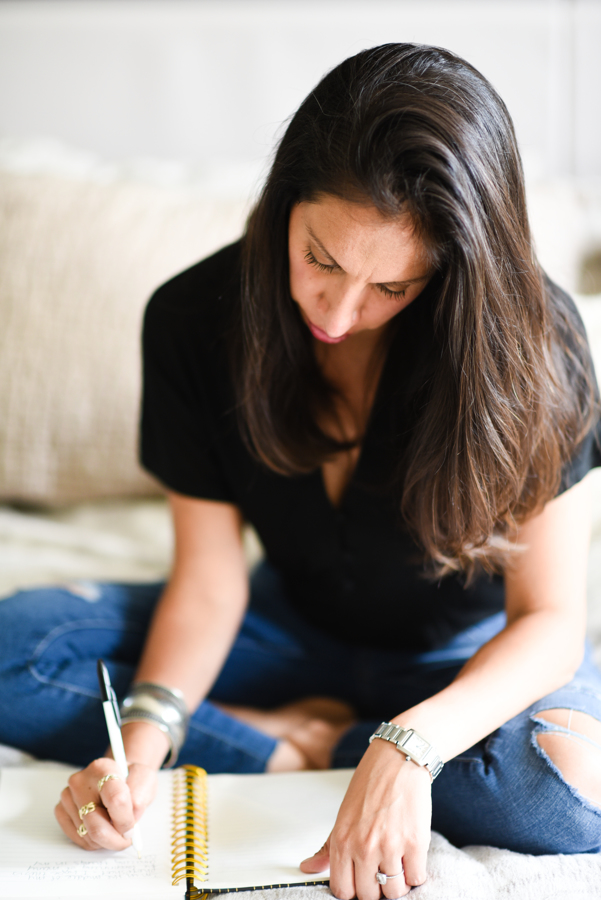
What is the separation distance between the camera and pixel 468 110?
566 millimetres

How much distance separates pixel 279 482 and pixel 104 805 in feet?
1.20

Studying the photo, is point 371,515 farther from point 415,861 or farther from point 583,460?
point 415,861

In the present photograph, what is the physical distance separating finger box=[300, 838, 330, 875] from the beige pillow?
0.70m

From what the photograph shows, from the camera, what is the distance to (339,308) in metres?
0.63

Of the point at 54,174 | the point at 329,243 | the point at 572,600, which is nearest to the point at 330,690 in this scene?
the point at 572,600

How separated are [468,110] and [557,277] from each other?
1.89 ft

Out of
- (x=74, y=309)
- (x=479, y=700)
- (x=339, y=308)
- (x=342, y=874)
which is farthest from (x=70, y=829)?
(x=74, y=309)

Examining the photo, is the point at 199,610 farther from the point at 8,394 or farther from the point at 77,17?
the point at 77,17

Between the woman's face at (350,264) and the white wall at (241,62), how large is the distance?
2.92ft

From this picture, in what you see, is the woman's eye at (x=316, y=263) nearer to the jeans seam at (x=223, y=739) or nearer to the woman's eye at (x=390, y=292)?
the woman's eye at (x=390, y=292)

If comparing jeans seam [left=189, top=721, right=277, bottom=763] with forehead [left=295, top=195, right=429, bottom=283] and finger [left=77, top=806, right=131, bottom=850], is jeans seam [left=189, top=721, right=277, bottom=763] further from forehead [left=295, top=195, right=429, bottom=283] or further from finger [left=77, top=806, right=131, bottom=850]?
forehead [left=295, top=195, right=429, bottom=283]

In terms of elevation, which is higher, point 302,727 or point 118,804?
point 118,804

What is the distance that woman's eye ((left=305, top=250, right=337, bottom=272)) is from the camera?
0.63 meters

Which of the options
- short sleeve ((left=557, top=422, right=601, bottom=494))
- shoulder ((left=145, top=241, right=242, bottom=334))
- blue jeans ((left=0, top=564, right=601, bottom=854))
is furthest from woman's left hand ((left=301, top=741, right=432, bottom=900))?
shoulder ((left=145, top=241, right=242, bottom=334))
